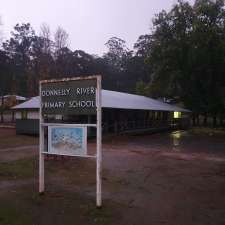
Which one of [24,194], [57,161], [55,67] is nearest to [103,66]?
[55,67]

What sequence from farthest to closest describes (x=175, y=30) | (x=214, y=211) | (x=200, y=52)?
(x=175, y=30) → (x=200, y=52) → (x=214, y=211)

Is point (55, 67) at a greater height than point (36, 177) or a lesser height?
greater

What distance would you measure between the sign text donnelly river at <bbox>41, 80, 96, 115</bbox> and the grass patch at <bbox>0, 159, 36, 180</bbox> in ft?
9.83

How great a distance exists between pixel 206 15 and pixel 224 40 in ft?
11.4

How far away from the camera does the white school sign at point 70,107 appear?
722 centimetres

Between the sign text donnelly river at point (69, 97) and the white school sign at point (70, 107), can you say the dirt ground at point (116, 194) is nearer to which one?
the white school sign at point (70, 107)

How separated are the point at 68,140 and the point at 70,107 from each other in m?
0.69

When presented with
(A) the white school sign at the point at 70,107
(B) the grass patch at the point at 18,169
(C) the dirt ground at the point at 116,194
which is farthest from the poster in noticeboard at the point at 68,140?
(B) the grass patch at the point at 18,169

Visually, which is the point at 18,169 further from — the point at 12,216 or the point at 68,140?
the point at 12,216

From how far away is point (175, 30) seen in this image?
128 feet

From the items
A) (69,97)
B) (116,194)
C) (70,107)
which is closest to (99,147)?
(70,107)

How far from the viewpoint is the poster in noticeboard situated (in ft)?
24.3

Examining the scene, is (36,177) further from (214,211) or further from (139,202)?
(214,211)

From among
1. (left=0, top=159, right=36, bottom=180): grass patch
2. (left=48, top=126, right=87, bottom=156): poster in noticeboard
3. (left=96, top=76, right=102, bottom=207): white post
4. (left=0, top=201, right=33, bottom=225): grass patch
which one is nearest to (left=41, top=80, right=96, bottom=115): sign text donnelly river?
(left=96, top=76, right=102, bottom=207): white post
